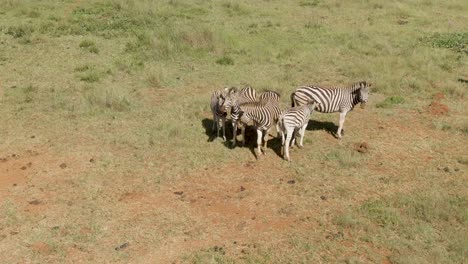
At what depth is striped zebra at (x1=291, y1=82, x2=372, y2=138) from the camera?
49.3 feet

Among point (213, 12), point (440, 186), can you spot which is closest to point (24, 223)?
point (440, 186)

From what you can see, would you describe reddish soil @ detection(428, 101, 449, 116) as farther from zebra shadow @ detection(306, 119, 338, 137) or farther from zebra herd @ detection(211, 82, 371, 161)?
zebra shadow @ detection(306, 119, 338, 137)

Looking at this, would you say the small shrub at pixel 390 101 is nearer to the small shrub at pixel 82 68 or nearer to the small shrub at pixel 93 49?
the small shrub at pixel 82 68

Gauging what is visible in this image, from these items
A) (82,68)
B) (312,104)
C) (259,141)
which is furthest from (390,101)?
(82,68)

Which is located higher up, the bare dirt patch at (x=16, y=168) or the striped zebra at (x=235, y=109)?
the striped zebra at (x=235, y=109)

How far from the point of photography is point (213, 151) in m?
14.0

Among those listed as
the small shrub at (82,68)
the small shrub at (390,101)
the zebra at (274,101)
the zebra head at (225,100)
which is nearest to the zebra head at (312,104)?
the zebra at (274,101)

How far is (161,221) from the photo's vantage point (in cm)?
1103

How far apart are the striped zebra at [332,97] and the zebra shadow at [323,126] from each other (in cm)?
47

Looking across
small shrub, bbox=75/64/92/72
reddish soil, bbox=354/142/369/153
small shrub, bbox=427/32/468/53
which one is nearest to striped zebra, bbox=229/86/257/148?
reddish soil, bbox=354/142/369/153

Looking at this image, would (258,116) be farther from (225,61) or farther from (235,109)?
(225,61)

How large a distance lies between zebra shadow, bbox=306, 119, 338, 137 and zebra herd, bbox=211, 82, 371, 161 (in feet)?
1.73

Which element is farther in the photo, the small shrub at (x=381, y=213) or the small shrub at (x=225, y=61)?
the small shrub at (x=225, y=61)

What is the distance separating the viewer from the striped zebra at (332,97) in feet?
49.3
